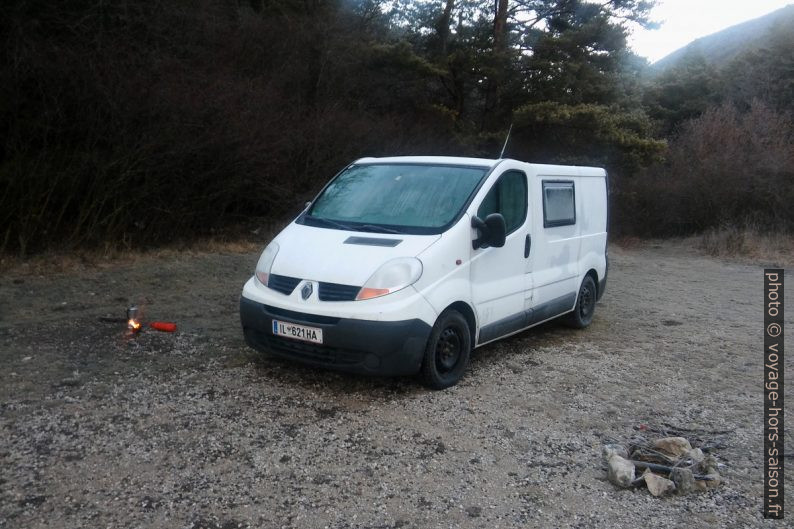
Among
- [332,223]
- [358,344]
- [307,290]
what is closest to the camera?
[358,344]

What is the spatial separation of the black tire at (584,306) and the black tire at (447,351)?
2.59 metres

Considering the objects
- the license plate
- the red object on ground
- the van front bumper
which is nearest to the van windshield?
the van front bumper

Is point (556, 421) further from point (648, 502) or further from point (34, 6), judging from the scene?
point (34, 6)

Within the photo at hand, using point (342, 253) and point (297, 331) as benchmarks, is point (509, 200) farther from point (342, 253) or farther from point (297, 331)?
point (297, 331)

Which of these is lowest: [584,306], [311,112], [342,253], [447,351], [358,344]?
[584,306]

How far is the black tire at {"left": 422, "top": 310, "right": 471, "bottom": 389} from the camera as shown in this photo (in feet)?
17.2

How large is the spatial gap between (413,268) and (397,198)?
3.64 ft

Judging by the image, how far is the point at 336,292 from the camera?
16.5ft

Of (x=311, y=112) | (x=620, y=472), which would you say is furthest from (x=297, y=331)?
(x=311, y=112)

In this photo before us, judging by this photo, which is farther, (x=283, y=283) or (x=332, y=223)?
(x=332, y=223)

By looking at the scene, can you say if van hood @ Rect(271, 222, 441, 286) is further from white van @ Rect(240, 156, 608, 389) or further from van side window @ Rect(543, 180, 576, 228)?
van side window @ Rect(543, 180, 576, 228)

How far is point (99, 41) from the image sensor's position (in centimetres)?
1096

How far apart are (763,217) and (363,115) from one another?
37.2ft

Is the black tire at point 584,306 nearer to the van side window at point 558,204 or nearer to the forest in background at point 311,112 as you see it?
the van side window at point 558,204
